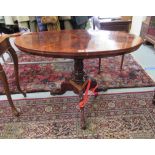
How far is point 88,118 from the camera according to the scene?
5.26 feet

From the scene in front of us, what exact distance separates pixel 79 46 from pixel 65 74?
1.13 meters

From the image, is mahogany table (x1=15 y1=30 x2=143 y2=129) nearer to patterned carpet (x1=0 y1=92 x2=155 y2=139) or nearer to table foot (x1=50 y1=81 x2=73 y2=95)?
table foot (x1=50 y1=81 x2=73 y2=95)

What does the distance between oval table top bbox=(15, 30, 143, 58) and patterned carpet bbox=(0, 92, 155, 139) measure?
631 mm

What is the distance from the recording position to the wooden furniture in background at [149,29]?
10.2 ft

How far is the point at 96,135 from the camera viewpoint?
1426 mm

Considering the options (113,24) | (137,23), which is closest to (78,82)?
(113,24)

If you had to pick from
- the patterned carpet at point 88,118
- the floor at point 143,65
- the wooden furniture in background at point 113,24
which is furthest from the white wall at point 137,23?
the patterned carpet at point 88,118

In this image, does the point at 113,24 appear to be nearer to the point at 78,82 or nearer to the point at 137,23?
the point at 137,23

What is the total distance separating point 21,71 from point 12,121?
1048mm

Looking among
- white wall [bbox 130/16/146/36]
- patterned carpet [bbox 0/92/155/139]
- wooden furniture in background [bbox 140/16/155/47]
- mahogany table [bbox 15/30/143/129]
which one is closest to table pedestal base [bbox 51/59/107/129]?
Answer: mahogany table [bbox 15/30/143/129]

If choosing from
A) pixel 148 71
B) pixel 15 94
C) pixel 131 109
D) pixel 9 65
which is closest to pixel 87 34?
pixel 131 109

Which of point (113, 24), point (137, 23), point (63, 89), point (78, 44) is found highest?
point (78, 44)

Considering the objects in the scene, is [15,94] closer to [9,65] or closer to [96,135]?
[9,65]

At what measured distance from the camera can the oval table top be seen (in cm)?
122
